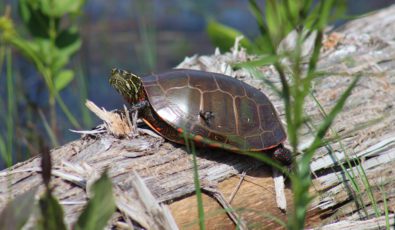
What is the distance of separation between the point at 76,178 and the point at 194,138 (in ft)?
1.56

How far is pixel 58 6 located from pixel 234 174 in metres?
1.82

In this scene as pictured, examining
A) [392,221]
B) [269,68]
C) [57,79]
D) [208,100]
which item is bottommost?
[392,221]

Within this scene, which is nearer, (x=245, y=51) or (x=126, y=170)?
(x=126, y=170)

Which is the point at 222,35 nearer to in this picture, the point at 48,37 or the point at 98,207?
the point at 48,37

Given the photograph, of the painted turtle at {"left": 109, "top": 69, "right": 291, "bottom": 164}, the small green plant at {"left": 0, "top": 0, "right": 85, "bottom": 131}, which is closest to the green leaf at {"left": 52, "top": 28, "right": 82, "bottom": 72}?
the small green plant at {"left": 0, "top": 0, "right": 85, "bottom": 131}

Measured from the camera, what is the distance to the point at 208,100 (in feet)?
9.54

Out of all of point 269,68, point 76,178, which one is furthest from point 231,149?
point 269,68

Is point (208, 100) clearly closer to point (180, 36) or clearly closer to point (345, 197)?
point (345, 197)

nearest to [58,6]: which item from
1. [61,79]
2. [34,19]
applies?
[34,19]

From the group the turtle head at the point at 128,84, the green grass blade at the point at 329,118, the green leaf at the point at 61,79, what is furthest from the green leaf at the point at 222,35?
the green grass blade at the point at 329,118

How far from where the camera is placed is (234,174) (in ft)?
9.41

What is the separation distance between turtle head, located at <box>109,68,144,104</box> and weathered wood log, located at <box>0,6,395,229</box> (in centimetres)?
19

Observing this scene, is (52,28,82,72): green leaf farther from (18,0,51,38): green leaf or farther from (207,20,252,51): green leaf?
(207,20,252,51): green leaf

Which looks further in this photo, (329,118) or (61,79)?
(61,79)
